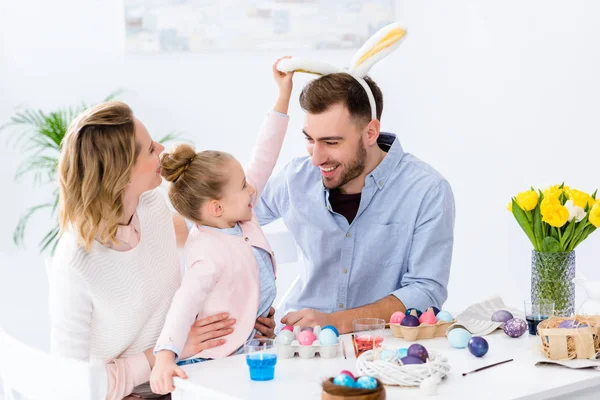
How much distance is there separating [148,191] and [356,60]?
2.55 ft

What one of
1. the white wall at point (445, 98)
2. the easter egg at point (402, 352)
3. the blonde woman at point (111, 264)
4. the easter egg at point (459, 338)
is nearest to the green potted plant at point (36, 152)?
the white wall at point (445, 98)

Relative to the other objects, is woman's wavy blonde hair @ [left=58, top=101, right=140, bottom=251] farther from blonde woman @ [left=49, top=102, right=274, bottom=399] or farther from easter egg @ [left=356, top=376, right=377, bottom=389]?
easter egg @ [left=356, top=376, right=377, bottom=389]

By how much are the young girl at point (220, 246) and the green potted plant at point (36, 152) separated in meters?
1.58

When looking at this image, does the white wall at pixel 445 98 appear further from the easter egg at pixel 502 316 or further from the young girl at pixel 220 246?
the young girl at pixel 220 246

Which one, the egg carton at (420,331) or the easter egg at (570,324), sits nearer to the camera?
the easter egg at (570,324)

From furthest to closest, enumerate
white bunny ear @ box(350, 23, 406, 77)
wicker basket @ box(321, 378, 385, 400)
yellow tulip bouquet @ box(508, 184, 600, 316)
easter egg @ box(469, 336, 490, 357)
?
white bunny ear @ box(350, 23, 406, 77)
yellow tulip bouquet @ box(508, 184, 600, 316)
easter egg @ box(469, 336, 490, 357)
wicker basket @ box(321, 378, 385, 400)

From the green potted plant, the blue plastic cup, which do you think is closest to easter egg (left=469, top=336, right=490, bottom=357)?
the blue plastic cup

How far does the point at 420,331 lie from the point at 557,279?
46cm

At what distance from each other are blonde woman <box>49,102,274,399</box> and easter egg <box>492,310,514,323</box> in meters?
0.70

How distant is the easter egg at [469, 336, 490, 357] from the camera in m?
1.91

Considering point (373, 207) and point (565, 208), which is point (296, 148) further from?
point (565, 208)

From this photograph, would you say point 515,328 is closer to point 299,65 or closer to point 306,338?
point 306,338

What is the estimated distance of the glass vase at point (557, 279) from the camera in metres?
2.29

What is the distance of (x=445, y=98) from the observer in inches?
167
